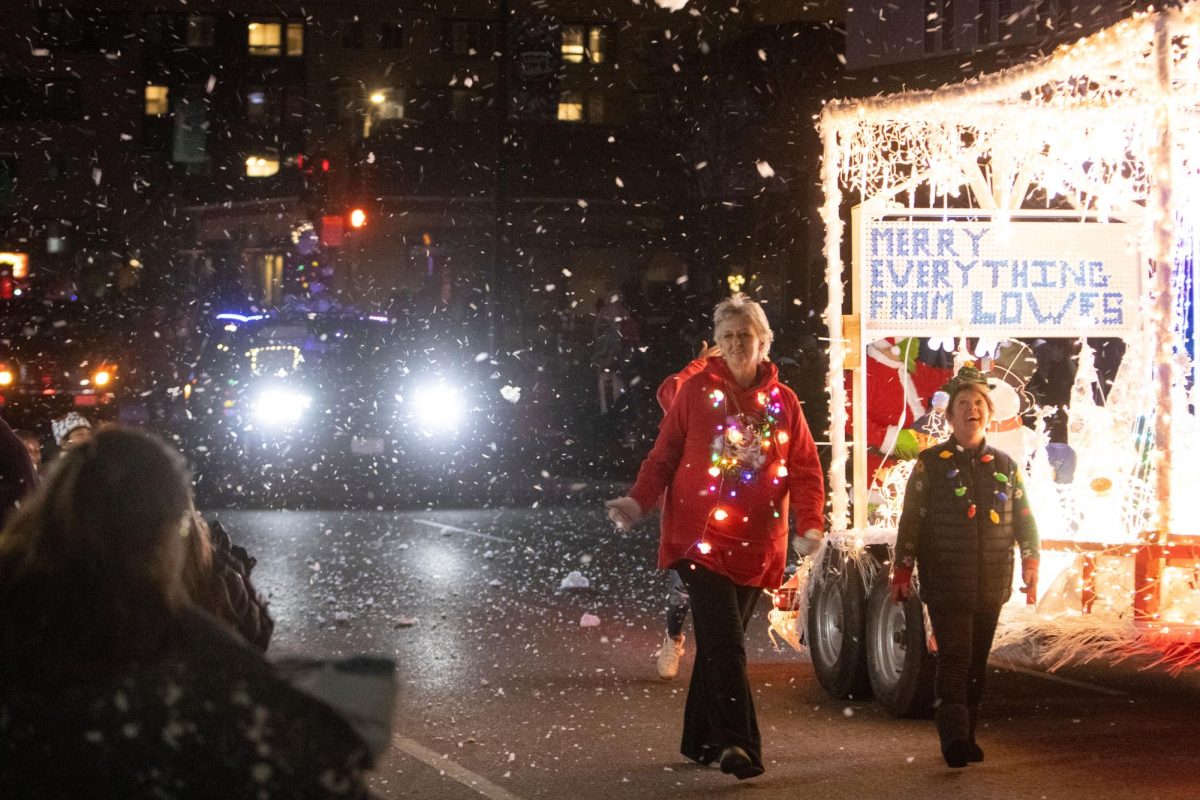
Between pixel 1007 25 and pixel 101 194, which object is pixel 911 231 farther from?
pixel 101 194

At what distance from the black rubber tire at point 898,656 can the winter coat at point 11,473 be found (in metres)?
3.88

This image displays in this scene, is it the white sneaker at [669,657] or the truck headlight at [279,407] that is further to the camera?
the truck headlight at [279,407]

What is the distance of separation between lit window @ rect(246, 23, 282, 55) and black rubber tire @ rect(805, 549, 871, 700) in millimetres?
47885

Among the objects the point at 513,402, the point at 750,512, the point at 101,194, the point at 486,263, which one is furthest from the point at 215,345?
the point at 101,194

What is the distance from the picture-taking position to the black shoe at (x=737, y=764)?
6289 mm

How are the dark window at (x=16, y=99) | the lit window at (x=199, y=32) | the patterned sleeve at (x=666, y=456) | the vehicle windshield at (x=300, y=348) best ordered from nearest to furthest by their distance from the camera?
1. the patterned sleeve at (x=666, y=456)
2. the vehicle windshield at (x=300, y=348)
3. the lit window at (x=199, y=32)
4. the dark window at (x=16, y=99)

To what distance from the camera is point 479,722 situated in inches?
307

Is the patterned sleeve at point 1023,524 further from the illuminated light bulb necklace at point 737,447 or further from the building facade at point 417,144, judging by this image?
the building facade at point 417,144

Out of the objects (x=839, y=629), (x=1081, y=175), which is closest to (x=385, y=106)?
(x=1081, y=175)

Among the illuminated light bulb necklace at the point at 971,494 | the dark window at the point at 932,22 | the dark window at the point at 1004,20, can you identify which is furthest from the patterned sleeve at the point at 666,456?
the dark window at the point at 932,22

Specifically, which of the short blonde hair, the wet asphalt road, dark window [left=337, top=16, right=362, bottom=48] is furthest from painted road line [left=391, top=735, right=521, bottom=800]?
dark window [left=337, top=16, right=362, bottom=48]

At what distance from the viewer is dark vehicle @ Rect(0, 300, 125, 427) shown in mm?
21531

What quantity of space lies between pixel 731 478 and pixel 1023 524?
1256 mm

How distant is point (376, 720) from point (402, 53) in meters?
50.0
